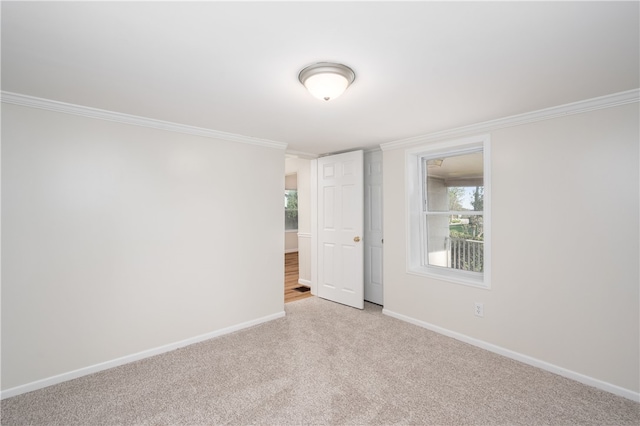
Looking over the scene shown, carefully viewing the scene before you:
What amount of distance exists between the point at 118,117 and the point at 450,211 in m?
3.37

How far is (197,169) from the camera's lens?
10.3 ft

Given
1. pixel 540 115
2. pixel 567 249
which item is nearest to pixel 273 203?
pixel 540 115

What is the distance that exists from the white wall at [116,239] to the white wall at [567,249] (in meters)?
2.49

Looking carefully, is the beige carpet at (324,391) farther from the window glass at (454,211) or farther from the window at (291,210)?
the window at (291,210)

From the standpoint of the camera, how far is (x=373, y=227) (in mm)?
4359

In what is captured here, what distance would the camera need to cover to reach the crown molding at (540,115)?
2.20m

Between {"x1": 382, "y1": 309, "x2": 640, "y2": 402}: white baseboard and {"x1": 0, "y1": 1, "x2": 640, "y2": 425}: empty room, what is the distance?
19mm

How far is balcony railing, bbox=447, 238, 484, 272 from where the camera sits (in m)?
3.26

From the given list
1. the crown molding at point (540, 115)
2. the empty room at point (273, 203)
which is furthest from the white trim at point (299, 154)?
the crown molding at point (540, 115)

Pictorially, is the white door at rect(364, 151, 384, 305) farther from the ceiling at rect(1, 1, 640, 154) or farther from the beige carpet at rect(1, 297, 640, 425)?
the ceiling at rect(1, 1, 640, 154)

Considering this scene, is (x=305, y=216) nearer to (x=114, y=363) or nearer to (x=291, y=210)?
(x=114, y=363)

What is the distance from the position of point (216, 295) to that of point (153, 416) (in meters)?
1.35

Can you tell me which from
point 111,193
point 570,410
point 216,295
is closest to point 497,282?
point 570,410

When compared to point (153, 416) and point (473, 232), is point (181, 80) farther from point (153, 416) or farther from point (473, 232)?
point (473, 232)
